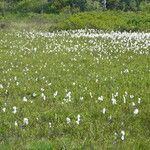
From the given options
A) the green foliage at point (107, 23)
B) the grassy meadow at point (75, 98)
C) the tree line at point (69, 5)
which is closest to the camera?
the grassy meadow at point (75, 98)

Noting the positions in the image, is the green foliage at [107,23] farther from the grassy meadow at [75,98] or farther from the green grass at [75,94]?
the grassy meadow at [75,98]

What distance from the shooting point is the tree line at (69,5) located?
65375mm

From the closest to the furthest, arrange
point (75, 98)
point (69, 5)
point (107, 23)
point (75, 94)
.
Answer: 1. point (75, 98)
2. point (75, 94)
3. point (107, 23)
4. point (69, 5)

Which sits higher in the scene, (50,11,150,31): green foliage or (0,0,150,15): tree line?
(50,11,150,31): green foliage

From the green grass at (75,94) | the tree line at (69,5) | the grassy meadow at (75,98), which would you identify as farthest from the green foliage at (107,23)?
the tree line at (69,5)

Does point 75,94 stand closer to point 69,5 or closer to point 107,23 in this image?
point 107,23

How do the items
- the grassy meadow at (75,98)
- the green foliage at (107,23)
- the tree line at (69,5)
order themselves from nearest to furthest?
the grassy meadow at (75,98), the green foliage at (107,23), the tree line at (69,5)

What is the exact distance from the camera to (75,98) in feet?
46.1

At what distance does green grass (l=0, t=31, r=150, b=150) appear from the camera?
1048 cm

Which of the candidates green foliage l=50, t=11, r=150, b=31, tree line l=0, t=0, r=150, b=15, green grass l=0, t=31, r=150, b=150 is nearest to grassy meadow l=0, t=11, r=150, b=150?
green grass l=0, t=31, r=150, b=150

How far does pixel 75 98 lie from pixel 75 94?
41 centimetres

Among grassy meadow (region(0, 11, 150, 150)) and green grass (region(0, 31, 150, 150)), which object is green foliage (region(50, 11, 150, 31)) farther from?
grassy meadow (region(0, 11, 150, 150))

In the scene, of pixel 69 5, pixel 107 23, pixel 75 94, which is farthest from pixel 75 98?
pixel 69 5

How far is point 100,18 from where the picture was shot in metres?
42.2
